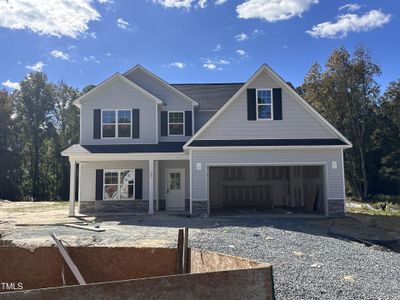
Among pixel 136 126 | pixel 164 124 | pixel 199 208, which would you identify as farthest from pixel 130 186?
pixel 199 208

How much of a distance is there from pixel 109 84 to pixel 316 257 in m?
14.3

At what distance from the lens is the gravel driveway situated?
622 cm

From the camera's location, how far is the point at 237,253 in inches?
342

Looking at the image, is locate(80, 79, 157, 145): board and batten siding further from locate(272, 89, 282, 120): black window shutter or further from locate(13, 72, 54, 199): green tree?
locate(13, 72, 54, 199): green tree

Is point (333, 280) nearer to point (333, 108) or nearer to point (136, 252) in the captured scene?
point (136, 252)

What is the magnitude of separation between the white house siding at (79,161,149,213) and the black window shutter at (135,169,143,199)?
0.51ft

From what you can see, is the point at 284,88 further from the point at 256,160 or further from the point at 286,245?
the point at 286,245

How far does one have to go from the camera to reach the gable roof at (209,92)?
2170 cm

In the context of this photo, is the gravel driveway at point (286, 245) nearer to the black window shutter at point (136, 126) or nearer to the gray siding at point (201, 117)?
the black window shutter at point (136, 126)

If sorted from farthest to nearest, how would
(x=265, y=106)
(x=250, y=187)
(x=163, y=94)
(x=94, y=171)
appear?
(x=250, y=187) < (x=163, y=94) < (x=94, y=171) < (x=265, y=106)

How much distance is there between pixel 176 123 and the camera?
20.0 meters

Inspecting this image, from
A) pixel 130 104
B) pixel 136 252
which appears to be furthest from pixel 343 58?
pixel 136 252

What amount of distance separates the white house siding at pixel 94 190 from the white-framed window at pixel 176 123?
222 cm

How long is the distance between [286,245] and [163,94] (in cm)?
1255
